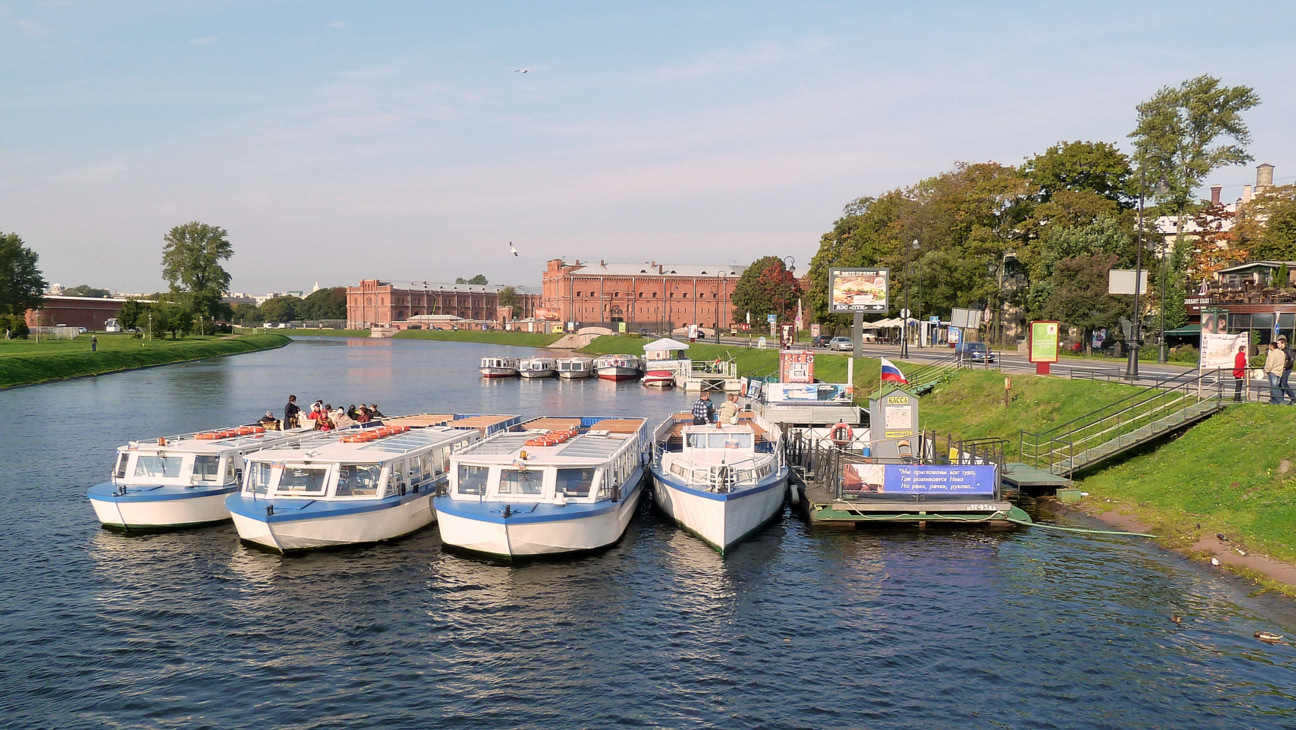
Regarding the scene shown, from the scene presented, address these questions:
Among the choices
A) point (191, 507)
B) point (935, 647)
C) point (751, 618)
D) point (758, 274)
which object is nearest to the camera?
point (935, 647)

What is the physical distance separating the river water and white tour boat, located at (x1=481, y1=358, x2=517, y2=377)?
70.5 meters

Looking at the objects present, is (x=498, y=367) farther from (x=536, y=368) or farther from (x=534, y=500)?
(x=534, y=500)

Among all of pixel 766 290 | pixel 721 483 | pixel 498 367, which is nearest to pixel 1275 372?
pixel 721 483

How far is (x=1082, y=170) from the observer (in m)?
75.2

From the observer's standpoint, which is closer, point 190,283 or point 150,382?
point 150,382

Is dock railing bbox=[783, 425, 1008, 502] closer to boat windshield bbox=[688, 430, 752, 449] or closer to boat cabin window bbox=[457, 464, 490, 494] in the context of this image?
boat windshield bbox=[688, 430, 752, 449]

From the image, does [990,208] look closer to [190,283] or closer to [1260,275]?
[1260,275]

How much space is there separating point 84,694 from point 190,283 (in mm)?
154408

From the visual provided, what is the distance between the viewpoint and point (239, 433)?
2989 cm

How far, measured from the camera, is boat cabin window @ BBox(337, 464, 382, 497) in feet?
79.6

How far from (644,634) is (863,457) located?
13.2m

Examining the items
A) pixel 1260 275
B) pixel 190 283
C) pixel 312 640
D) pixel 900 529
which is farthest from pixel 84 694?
pixel 190 283

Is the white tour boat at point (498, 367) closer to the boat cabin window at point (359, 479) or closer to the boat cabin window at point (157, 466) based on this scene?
the boat cabin window at point (157, 466)

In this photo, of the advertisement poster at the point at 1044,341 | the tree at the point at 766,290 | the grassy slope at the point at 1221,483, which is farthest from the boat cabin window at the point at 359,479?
the tree at the point at 766,290
